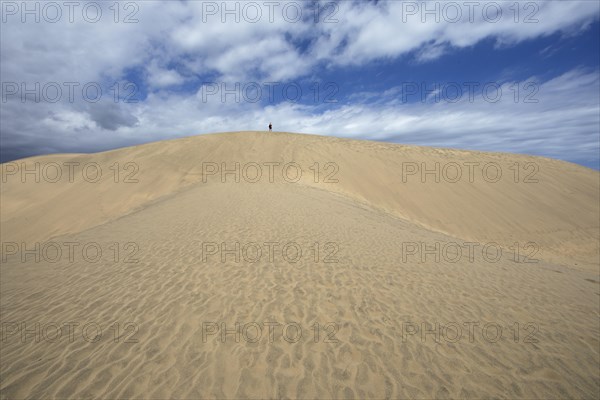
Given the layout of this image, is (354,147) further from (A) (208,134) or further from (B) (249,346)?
(B) (249,346)

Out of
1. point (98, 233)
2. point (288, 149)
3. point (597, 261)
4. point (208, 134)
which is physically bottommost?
point (597, 261)

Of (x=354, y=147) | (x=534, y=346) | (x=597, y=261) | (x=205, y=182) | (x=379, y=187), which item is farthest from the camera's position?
(x=354, y=147)

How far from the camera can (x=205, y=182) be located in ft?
75.2

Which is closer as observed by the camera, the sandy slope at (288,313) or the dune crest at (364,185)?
the sandy slope at (288,313)

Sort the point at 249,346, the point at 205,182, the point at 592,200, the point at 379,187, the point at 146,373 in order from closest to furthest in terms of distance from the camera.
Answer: the point at 146,373 < the point at 249,346 < the point at 205,182 < the point at 379,187 < the point at 592,200

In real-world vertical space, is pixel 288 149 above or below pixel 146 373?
above

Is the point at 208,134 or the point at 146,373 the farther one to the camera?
the point at 208,134

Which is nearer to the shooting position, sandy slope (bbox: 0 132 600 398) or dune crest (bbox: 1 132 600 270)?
sandy slope (bbox: 0 132 600 398)

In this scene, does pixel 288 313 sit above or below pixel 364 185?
below

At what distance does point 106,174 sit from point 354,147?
29.7 metres

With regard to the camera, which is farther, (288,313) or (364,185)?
(364,185)

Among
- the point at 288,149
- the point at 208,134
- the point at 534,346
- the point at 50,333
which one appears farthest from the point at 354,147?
the point at 50,333

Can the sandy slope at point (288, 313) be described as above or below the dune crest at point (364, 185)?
below

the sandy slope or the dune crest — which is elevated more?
the dune crest
